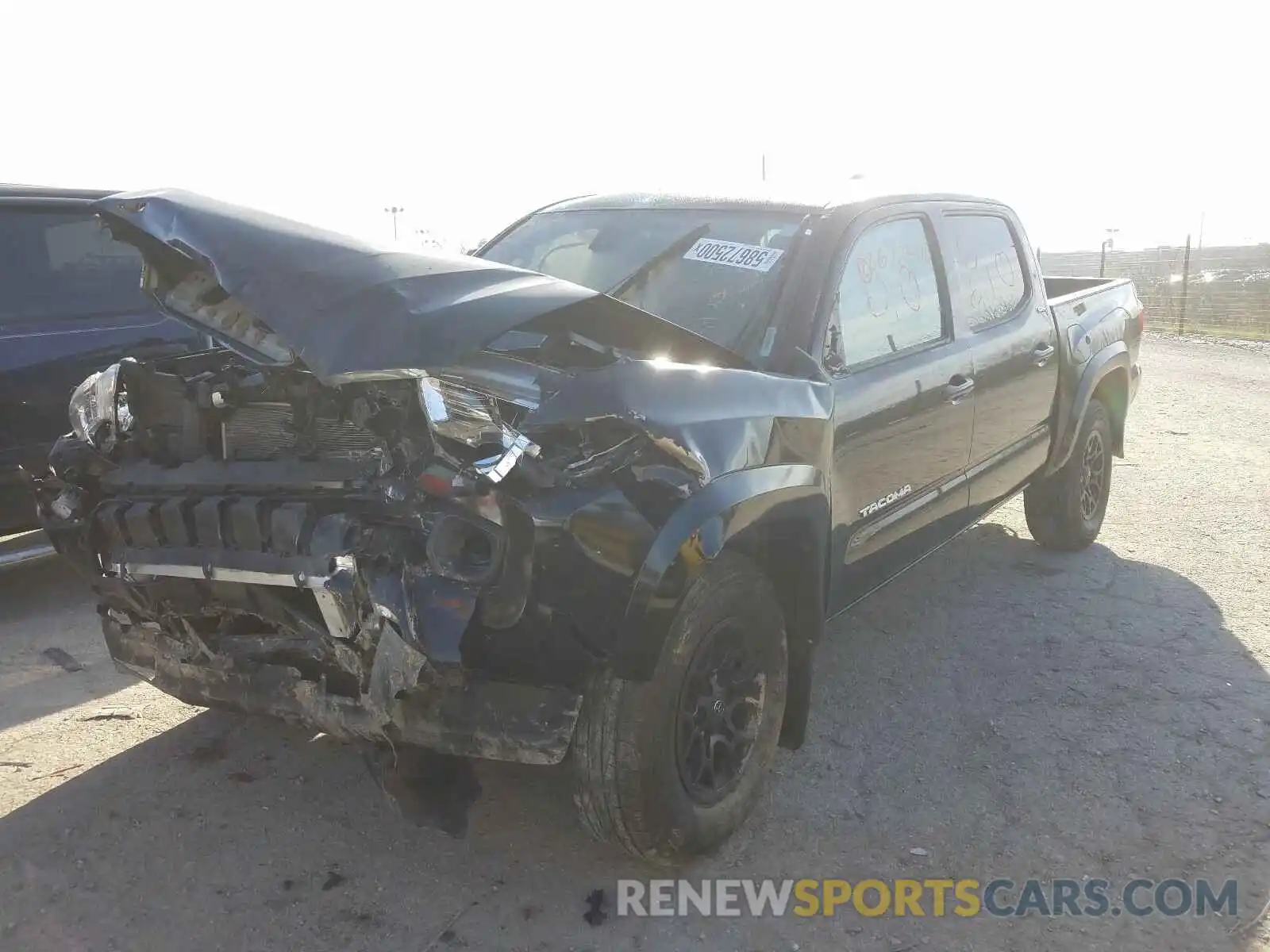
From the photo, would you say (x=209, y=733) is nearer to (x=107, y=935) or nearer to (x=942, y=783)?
(x=107, y=935)

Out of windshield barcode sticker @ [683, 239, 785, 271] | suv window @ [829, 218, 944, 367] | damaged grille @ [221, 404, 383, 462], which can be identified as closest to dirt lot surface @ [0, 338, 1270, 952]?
damaged grille @ [221, 404, 383, 462]

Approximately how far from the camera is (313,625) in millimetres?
2518

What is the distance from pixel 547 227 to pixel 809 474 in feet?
5.86

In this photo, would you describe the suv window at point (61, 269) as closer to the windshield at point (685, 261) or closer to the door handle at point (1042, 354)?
the windshield at point (685, 261)

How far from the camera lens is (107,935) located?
2523 millimetres

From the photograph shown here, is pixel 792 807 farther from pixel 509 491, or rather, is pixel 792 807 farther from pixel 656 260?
pixel 656 260

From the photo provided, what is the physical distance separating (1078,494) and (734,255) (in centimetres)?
293

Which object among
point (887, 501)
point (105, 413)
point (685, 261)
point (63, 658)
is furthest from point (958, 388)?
point (63, 658)

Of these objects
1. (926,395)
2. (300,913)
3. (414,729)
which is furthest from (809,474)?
(300,913)

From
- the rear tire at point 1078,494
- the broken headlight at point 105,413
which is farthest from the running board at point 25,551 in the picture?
the rear tire at point 1078,494

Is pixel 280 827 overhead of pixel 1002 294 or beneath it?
beneath

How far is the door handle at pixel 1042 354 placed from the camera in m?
4.61

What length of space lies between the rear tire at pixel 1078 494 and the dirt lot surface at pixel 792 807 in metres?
0.74

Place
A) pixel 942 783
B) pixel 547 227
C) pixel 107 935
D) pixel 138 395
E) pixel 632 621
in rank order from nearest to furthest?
pixel 632 621
pixel 107 935
pixel 138 395
pixel 942 783
pixel 547 227
